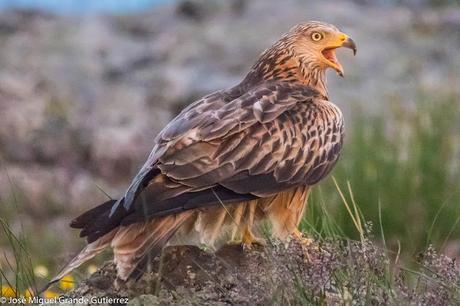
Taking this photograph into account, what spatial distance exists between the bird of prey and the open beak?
11 millimetres

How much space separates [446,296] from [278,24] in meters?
10.6

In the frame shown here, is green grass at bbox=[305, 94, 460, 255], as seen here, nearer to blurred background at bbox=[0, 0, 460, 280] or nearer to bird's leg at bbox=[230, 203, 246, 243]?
blurred background at bbox=[0, 0, 460, 280]

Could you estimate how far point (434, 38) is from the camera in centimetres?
1593

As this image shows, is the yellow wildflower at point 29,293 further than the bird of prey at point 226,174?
No

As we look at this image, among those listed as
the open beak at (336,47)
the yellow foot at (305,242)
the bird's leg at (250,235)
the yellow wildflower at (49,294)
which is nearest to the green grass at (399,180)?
the open beak at (336,47)

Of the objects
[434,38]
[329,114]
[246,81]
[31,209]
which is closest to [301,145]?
[329,114]

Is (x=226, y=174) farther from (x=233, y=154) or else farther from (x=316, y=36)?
(x=316, y=36)

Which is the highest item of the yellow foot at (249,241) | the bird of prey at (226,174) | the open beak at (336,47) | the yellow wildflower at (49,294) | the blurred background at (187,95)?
the open beak at (336,47)

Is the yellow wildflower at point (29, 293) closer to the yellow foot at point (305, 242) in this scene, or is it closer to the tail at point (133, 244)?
the tail at point (133, 244)


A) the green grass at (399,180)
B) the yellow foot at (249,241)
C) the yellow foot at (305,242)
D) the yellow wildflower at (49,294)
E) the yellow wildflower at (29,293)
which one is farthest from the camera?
the green grass at (399,180)

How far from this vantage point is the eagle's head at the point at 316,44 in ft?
24.5

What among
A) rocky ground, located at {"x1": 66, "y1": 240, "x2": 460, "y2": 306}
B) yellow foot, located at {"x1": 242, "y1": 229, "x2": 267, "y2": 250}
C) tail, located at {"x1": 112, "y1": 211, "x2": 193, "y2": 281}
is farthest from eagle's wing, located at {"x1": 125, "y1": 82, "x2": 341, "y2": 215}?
rocky ground, located at {"x1": 66, "y1": 240, "x2": 460, "y2": 306}

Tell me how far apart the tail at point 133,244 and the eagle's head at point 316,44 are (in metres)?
1.62

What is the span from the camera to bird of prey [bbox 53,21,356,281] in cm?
605
